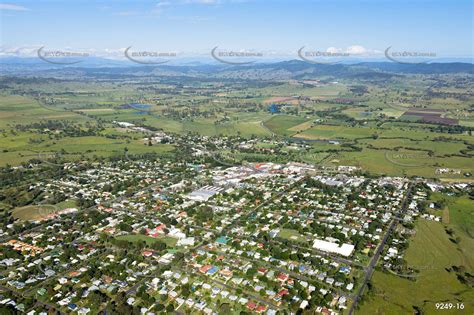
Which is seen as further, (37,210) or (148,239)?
(37,210)

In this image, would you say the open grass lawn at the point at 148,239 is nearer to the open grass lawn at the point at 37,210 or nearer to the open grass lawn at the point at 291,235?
the open grass lawn at the point at 291,235

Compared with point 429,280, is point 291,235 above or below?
above

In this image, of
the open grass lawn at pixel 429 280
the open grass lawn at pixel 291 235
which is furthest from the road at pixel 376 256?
the open grass lawn at pixel 291 235

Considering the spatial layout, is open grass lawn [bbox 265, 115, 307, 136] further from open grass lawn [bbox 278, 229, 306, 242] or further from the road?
open grass lawn [bbox 278, 229, 306, 242]

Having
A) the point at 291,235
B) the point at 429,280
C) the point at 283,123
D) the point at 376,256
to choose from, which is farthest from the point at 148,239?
the point at 283,123

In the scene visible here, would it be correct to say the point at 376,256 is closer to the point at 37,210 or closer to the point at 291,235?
the point at 291,235

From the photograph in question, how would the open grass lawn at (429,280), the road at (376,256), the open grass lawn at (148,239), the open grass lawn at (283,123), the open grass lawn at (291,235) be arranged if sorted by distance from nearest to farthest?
the open grass lawn at (429,280) < the road at (376,256) < the open grass lawn at (148,239) < the open grass lawn at (291,235) < the open grass lawn at (283,123)

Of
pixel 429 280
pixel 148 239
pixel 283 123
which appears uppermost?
pixel 283 123

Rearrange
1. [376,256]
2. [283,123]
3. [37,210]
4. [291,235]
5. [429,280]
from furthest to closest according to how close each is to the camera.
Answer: [283,123], [37,210], [291,235], [376,256], [429,280]
